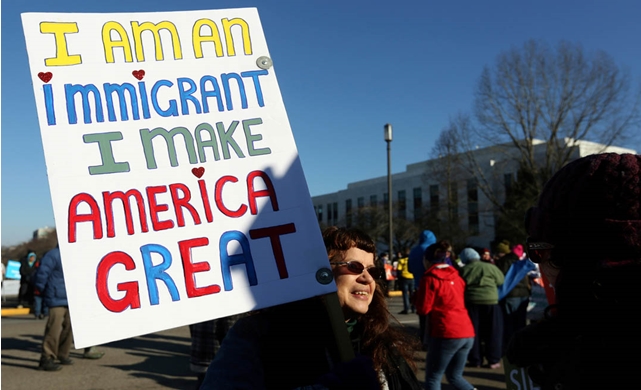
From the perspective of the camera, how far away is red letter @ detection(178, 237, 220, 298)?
5.69ft

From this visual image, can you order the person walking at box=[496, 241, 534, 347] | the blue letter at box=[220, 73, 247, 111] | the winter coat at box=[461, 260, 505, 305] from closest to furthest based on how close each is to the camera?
the blue letter at box=[220, 73, 247, 111] < the winter coat at box=[461, 260, 505, 305] < the person walking at box=[496, 241, 534, 347]

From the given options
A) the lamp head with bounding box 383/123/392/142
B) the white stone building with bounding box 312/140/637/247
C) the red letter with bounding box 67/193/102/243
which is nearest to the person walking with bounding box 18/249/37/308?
the lamp head with bounding box 383/123/392/142

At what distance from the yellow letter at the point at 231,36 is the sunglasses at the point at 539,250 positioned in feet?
4.17

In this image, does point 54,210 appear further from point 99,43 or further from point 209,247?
point 99,43

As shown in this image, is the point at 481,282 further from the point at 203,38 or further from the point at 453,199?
the point at 453,199

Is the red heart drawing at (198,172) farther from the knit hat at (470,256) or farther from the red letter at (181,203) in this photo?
the knit hat at (470,256)

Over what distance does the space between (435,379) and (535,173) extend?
26830 mm

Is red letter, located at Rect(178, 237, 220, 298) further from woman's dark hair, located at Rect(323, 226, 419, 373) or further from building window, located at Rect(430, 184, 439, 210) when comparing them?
building window, located at Rect(430, 184, 439, 210)

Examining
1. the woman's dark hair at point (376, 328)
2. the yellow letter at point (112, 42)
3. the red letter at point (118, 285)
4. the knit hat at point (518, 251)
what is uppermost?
the yellow letter at point (112, 42)

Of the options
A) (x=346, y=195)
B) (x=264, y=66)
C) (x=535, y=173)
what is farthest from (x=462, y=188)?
(x=264, y=66)

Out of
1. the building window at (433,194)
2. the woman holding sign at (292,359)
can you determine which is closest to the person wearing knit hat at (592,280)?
the woman holding sign at (292,359)

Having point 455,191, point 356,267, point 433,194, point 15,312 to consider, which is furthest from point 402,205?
point 356,267

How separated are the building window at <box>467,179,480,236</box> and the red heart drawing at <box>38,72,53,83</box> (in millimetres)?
42412

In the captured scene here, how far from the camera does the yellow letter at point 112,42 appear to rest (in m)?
1.86
